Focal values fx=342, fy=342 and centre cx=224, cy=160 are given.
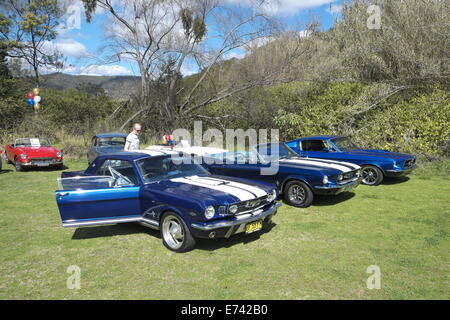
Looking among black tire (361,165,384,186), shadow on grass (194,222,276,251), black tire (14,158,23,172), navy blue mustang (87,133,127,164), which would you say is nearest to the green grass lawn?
shadow on grass (194,222,276,251)

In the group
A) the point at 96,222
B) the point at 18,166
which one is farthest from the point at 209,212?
the point at 18,166

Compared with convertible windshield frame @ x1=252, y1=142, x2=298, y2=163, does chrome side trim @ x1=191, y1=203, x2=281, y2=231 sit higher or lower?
lower

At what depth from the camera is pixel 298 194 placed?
284 inches

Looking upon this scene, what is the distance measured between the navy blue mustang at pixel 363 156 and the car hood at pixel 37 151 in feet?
29.1

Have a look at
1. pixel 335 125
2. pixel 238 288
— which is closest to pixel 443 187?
pixel 335 125

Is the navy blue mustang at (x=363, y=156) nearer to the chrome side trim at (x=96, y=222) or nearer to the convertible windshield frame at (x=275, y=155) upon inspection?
the convertible windshield frame at (x=275, y=155)

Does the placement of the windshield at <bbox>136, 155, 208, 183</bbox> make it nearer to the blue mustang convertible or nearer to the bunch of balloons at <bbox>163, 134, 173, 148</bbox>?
the blue mustang convertible

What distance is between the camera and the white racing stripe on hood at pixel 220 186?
490 cm

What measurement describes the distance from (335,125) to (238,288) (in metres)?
11.2

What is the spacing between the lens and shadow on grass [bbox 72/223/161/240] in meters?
5.74

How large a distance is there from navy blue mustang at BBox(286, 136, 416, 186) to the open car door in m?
5.60

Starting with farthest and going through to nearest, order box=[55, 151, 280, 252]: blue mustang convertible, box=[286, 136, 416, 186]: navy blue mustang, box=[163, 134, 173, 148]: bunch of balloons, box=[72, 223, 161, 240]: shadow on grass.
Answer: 1. box=[163, 134, 173, 148]: bunch of balloons
2. box=[286, 136, 416, 186]: navy blue mustang
3. box=[72, 223, 161, 240]: shadow on grass
4. box=[55, 151, 280, 252]: blue mustang convertible

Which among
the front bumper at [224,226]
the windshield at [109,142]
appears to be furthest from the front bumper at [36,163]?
the front bumper at [224,226]
